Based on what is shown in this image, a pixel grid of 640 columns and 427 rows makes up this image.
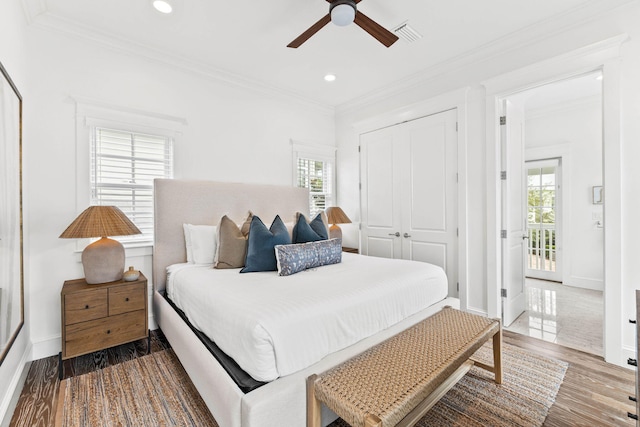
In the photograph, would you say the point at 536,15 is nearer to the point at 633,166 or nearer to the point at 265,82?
the point at 633,166

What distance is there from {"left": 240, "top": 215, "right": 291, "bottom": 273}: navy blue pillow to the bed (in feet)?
Answer: 0.34

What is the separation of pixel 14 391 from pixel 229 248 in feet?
5.34

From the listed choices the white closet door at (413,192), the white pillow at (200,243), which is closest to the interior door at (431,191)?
the white closet door at (413,192)

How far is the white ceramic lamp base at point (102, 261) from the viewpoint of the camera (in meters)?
2.38

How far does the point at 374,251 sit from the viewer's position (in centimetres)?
423

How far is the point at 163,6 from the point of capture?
2377 millimetres

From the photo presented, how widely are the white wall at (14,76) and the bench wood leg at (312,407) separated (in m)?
1.75

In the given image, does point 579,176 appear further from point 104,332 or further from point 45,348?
point 45,348

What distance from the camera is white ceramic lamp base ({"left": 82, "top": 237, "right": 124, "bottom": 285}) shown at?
7.82ft

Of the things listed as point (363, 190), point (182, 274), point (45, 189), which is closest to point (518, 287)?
point (363, 190)

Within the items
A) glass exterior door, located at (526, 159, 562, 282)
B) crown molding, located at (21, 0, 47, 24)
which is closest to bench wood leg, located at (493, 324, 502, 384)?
glass exterior door, located at (526, 159, 562, 282)

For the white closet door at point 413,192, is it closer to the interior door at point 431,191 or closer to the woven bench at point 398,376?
the interior door at point 431,191

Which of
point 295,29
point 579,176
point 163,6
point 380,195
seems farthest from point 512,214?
point 163,6

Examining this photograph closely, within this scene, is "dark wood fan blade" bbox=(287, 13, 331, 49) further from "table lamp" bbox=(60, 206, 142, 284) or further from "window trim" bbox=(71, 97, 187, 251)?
"table lamp" bbox=(60, 206, 142, 284)
